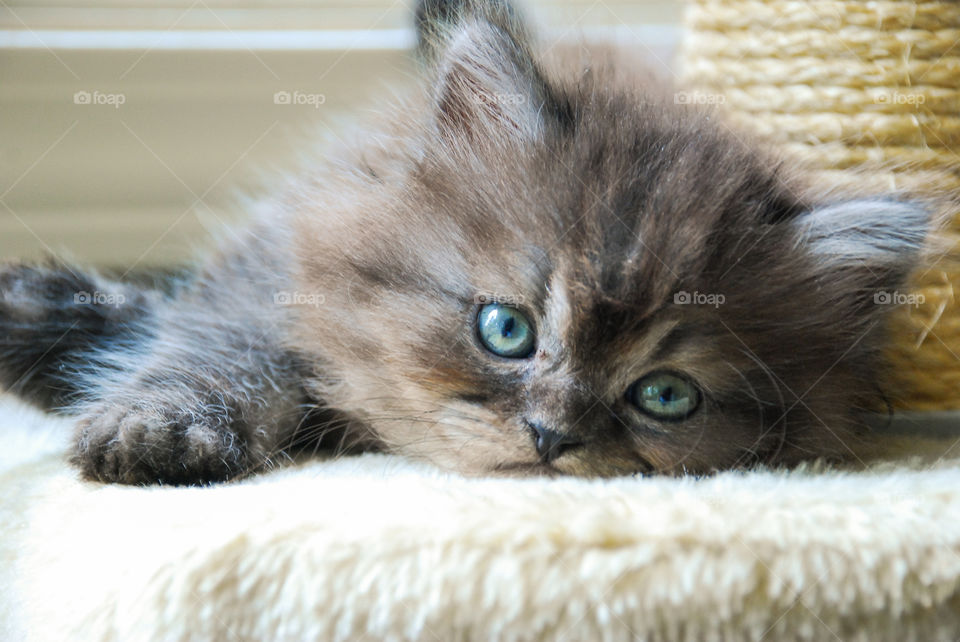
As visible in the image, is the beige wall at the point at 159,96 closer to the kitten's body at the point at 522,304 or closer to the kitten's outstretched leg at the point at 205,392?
the kitten's outstretched leg at the point at 205,392

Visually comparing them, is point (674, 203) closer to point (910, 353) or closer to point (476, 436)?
point (476, 436)

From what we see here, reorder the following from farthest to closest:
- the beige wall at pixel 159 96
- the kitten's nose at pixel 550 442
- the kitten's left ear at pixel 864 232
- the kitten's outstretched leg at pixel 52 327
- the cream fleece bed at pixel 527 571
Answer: the beige wall at pixel 159 96, the kitten's outstretched leg at pixel 52 327, the kitten's left ear at pixel 864 232, the kitten's nose at pixel 550 442, the cream fleece bed at pixel 527 571

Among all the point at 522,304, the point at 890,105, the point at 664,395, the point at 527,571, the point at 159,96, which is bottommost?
the point at 527,571

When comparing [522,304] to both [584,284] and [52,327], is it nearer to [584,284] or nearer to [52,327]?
[584,284]

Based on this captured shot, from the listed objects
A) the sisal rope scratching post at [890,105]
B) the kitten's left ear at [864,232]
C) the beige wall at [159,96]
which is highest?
the beige wall at [159,96]

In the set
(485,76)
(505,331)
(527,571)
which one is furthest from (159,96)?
(527,571)

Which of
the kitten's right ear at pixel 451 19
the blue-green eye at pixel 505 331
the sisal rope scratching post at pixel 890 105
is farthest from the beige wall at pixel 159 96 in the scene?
the blue-green eye at pixel 505 331
